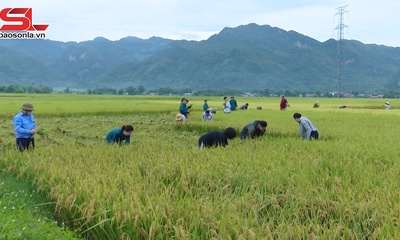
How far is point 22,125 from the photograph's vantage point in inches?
332

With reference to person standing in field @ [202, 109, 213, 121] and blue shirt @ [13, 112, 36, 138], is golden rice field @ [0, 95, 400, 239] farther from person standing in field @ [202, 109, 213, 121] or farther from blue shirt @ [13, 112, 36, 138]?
person standing in field @ [202, 109, 213, 121]

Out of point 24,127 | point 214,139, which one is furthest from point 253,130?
point 24,127

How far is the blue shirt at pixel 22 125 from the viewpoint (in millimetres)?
8328

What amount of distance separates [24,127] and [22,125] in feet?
0.21

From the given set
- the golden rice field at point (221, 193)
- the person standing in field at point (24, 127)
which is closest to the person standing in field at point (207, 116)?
the golden rice field at point (221, 193)

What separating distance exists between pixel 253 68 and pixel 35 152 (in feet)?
605

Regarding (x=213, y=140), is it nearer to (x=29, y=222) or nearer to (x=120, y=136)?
(x=120, y=136)

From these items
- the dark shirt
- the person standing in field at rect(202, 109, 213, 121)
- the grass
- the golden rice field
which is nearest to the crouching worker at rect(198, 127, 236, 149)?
the dark shirt

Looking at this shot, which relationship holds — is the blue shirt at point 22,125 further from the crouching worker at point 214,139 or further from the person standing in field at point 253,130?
the person standing in field at point 253,130

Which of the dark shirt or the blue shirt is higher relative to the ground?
the blue shirt

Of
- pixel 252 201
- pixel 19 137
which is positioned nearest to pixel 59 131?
pixel 19 137

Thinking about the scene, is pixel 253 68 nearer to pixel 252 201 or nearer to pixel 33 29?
pixel 33 29

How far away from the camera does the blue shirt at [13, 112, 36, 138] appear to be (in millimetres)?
8328

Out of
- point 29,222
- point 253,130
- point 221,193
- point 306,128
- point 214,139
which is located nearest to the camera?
point 29,222
